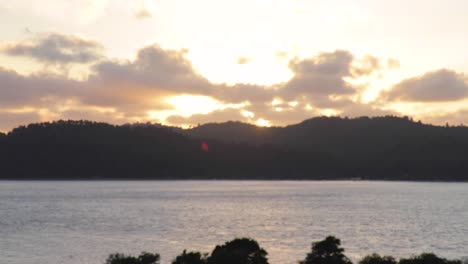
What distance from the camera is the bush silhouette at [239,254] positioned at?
174 feet

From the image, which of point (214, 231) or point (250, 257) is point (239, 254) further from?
point (214, 231)

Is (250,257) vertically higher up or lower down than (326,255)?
lower down

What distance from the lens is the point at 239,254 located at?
5353cm

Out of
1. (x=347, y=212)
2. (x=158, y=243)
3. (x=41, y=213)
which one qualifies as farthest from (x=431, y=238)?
(x=41, y=213)

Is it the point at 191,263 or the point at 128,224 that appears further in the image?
the point at 128,224

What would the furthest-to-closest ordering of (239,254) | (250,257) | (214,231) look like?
1. (214,231)
2. (250,257)
3. (239,254)

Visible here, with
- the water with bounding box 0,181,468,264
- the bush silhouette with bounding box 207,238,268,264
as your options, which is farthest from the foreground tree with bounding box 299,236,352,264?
the water with bounding box 0,181,468,264

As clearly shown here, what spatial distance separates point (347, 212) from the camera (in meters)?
183

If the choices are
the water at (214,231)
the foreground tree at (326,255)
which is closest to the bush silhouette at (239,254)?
the foreground tree at (326,255)

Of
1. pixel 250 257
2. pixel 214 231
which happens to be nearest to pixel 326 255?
pixel 250 257

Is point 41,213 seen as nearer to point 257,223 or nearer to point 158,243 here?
point 257,223

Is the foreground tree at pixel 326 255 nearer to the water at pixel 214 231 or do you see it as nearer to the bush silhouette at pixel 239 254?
the bush silhouette at pixel 239 254

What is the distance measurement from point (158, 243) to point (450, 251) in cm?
4755

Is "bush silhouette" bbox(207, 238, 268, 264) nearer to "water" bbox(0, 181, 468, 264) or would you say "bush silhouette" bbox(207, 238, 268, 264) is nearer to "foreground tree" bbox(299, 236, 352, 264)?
"foreground tree" bbox(299, 236, 352, 264)
